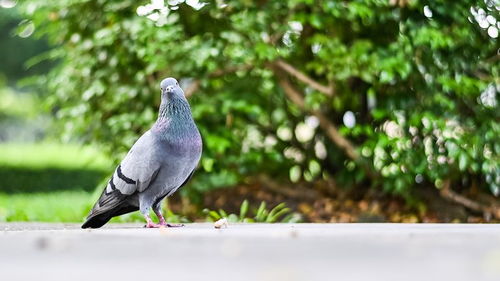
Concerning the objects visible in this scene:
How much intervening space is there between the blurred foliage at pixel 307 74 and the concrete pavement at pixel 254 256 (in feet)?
7.67

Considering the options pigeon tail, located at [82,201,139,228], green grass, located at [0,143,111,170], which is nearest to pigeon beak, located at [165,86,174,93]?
pigeon tail, located at [82,201,139,228]

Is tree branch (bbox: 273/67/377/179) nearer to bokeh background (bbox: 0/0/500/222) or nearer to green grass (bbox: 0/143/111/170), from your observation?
bokeh background (bbox: 0/0/500/222)

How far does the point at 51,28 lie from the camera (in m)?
6.59

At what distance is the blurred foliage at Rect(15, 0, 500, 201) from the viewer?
5387 millimetres

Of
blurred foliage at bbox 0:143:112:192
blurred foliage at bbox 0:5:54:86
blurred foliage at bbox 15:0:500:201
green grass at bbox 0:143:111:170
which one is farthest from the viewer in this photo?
blurred foliage at bbox 0:5:54:86

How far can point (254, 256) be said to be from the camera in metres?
2.54

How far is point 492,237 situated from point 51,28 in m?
4.68

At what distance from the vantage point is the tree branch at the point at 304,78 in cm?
591

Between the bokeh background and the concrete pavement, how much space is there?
2.32m

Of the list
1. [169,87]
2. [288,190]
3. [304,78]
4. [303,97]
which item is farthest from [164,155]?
[288,190]

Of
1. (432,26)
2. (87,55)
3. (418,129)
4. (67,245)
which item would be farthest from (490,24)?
(67,245)

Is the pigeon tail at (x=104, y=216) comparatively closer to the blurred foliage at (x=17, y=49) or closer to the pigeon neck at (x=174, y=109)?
the pigeon neck at (x=174, y=109)

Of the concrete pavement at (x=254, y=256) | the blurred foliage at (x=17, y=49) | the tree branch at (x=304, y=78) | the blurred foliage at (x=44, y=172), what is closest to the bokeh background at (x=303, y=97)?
the tree branch at (x=304, y=78)

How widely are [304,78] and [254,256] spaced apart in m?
3.51
